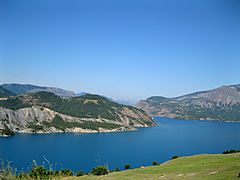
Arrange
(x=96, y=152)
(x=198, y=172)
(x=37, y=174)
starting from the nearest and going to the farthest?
(x=37, y=174)
(x=198, y=172)
(x=96, y=152)

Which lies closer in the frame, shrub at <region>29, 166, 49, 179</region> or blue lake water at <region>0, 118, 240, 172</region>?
shrub at <region>29, 166, 49, 179</region>

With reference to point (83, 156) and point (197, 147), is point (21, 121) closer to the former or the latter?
point (83, 156)

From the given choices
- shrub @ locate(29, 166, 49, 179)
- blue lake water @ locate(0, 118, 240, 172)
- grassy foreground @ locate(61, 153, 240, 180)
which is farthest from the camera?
blue lake water @ locate(0, 118, 240, 172)

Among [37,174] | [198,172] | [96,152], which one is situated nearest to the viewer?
[37,174]

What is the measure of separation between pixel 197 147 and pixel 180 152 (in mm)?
17365

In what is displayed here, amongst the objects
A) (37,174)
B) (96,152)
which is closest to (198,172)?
(37,174)

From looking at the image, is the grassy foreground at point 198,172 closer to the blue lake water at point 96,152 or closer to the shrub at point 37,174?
the shrub at point 37,174

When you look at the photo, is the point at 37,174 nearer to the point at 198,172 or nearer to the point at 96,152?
the point at 198,172

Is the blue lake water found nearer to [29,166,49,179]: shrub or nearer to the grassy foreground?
the grassy foreground

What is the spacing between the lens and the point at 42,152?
115812mm

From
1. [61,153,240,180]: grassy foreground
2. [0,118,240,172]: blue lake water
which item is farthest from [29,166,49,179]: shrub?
[0,118,240,172]: blue lake water

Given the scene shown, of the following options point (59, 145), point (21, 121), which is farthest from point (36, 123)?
point (59, 145)

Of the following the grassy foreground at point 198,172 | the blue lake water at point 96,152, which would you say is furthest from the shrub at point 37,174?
the blue lake water at point 96,152

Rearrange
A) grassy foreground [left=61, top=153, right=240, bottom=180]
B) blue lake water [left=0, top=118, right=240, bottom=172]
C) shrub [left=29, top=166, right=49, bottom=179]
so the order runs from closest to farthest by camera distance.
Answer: shrub [left=29, top=166, right=49, bottom=179] → grassy foreground [left=61, top=153, right=240, bottom=180] → blue lake water [left=0, top=118, right=240, bottom=172]
